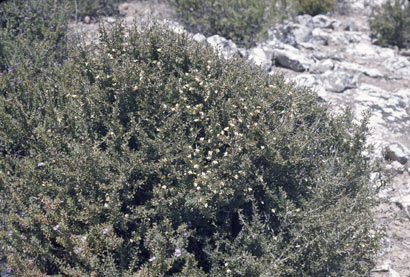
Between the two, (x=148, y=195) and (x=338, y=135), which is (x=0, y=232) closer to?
(x=148, y=195)

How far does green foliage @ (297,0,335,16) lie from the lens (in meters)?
9.32

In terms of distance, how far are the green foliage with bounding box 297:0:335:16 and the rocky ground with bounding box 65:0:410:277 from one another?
1.97ft

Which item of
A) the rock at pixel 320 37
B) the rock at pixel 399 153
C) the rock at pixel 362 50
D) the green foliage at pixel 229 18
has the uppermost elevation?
the green foliage at pixel 229 18

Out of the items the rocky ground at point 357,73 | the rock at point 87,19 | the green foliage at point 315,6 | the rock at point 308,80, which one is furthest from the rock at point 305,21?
the rock at point 87,19

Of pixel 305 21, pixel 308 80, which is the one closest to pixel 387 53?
pixel 305 21

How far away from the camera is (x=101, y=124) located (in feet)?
10.9

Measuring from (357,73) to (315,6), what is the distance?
12.5 ft

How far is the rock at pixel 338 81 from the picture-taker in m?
5.58

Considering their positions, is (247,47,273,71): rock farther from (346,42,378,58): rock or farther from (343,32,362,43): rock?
(343,32,362,43): rock

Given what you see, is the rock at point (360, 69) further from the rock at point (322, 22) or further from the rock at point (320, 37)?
the rock at point (322, 22)

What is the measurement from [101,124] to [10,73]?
4.67 ft

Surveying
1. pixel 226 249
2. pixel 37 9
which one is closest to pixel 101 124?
pixel 226 249

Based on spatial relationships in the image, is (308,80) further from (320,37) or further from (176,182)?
(176,182)

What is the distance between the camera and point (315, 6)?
937 cm
